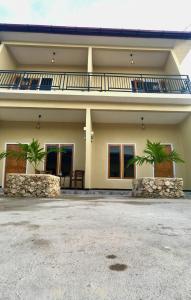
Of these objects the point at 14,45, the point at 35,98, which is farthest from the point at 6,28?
the point at 35,98

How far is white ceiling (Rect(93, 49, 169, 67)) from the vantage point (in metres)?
11.5

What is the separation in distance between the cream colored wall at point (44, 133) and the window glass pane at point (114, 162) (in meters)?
1.37

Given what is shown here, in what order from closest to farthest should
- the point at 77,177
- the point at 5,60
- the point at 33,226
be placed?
the point at 33,226
the point at 77,177
the point at 5,60

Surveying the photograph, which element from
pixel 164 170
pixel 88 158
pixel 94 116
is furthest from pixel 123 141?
pixel 88 158

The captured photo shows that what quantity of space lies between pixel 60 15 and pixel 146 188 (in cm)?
965

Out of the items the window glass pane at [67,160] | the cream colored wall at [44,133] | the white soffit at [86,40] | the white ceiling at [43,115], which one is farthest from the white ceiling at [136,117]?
the white soffit at [86,40]

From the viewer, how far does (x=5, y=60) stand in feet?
37.3

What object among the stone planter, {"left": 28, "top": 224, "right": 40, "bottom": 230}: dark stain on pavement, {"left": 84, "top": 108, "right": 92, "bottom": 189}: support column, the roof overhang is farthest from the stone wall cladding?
the roof overhang

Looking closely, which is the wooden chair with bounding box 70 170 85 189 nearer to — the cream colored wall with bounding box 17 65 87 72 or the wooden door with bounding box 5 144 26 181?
the wooden door with bounding box 5 144 26 181

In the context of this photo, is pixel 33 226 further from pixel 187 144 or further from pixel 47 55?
pixel 47 55

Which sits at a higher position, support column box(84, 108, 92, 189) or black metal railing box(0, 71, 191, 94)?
black metal railing box(0, 71, 191, 94)

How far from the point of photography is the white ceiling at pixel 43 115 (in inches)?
394

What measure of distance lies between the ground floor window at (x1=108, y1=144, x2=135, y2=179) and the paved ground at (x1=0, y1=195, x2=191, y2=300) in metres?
7.88

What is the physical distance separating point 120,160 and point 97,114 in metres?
2.43
